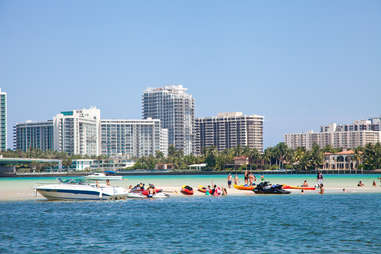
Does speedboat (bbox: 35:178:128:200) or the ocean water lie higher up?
speedboat (bbox: 35:178:128:200)

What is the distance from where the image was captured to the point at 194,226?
136 feet

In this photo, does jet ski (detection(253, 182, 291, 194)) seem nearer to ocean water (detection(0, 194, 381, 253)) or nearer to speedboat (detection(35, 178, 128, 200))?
ocean water (detection(0, 194, 381, 253))

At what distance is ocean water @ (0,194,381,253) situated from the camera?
3209 centimetres

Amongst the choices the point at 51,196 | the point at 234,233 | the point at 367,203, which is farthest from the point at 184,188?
the point at 234,233

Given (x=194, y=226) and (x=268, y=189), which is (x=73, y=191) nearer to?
(x=194, y=226)

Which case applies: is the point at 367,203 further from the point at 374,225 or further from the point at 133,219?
the point at 133,219

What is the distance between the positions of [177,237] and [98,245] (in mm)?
5507

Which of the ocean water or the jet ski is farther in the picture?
the jet ski

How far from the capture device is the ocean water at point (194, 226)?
32094 millimetres

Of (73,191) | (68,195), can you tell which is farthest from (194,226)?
(68,195)

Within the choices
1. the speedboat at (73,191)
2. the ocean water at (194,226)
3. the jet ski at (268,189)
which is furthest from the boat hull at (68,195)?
the jet ski at (268,189)

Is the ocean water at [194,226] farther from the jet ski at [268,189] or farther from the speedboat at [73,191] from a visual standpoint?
the jet ski at [268,189]

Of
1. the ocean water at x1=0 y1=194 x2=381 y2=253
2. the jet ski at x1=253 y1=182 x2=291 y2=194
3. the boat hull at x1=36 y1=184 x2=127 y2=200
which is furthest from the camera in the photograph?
the jet ski at x1=253 y1=182 x2=291 y2=194

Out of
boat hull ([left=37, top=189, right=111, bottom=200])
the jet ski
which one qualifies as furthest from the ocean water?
the jet ski
